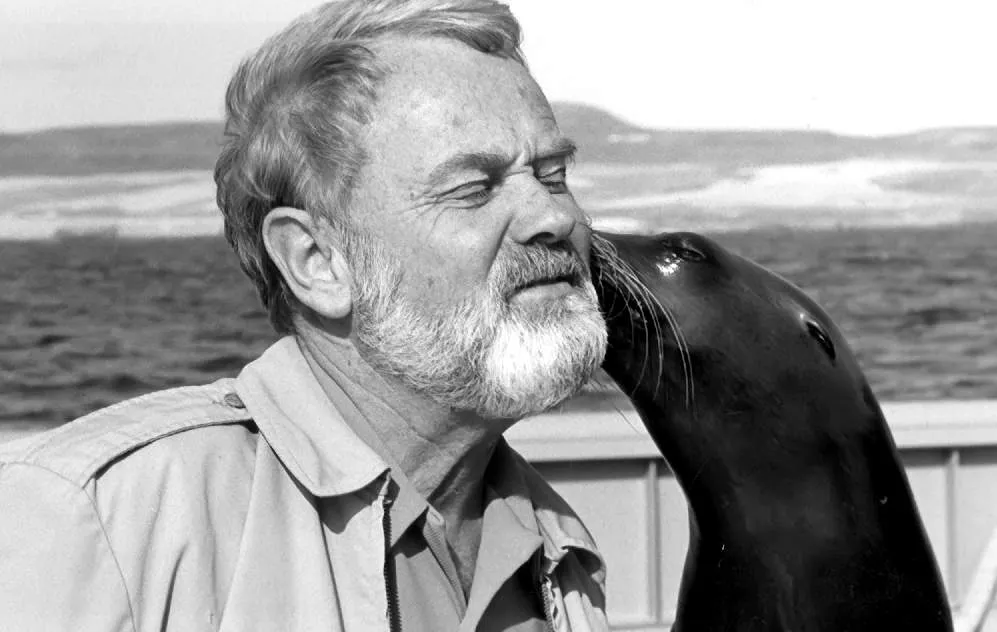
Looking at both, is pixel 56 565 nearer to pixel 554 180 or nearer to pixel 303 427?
pixel 303 427

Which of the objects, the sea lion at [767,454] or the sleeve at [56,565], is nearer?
the sleeve at [56,565]

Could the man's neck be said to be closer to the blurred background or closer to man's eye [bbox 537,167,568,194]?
man's eye [bbox 537,167,568,194]

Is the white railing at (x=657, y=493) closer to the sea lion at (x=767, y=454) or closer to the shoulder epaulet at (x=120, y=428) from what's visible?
the sea lion at (x=767, y=454)

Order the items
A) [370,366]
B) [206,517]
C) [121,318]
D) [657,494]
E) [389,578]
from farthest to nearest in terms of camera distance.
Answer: [121,318], [657,494], [370,366], [389,578], [206,517]

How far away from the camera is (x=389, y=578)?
1.73m

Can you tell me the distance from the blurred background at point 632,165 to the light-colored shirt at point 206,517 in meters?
2.88

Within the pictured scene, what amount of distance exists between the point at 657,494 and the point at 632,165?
2.02 meters

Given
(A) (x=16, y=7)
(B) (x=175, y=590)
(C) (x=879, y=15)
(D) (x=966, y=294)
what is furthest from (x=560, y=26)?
(B) (x=175, y=590)

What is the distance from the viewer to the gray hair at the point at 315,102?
180 centimetres

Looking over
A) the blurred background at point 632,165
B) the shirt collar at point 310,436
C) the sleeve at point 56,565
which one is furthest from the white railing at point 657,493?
the sleeve at point 56,565

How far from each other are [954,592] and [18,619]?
263 centimetres

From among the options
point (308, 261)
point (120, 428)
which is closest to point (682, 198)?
point (308, 261)

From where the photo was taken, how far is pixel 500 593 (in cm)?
189

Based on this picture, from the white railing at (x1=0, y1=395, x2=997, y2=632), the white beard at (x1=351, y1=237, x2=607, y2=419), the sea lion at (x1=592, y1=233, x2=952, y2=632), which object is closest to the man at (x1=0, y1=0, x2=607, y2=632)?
the white beard at (x1=351, y1=237, x2=607, y2=419)
